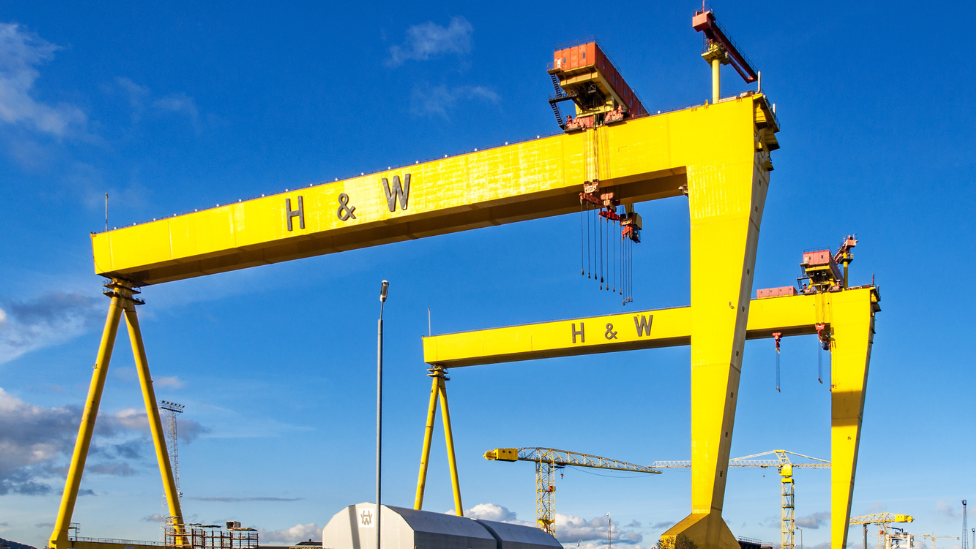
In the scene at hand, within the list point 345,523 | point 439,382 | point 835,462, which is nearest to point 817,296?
point 835,462

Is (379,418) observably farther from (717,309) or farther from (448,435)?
(448,435)

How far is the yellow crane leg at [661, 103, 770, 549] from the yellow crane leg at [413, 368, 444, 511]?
2219cm

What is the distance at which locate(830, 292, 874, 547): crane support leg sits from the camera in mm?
39344

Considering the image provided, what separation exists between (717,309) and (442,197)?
31.2ft

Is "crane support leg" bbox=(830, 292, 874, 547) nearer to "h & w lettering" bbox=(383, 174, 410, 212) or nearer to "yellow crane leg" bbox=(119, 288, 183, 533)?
"h & w lettering" bbox=(383, 174, 410, 212)

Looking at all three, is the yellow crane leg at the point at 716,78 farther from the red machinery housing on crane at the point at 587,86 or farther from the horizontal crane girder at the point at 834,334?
the horizontal crane girder at the point at 834,334

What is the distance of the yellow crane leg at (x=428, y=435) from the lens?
145 ft

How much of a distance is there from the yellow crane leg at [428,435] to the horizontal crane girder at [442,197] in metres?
15.3

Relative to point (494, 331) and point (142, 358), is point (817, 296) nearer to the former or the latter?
point (494, 331)

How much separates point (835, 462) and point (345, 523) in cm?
2515

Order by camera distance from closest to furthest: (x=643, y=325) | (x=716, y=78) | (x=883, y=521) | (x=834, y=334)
→ (x=716, y=78) → (x=834, y=334) → (x=643, y=325) → (x=883, y=521)

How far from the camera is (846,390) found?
131 feet

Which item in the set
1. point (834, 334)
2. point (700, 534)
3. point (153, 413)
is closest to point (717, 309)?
point (700, 534)

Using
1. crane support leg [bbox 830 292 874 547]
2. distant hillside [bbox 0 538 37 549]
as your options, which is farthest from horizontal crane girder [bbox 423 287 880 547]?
distant hillside [bbox 0 538 37 549]
